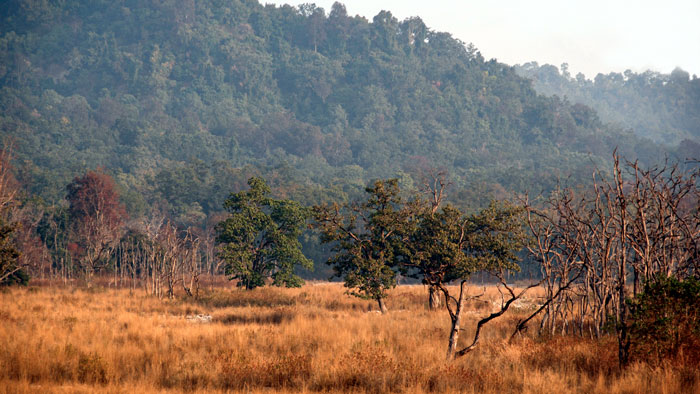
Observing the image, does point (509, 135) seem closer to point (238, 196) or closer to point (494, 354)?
point (238, 196)

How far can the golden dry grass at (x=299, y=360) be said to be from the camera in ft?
36.1

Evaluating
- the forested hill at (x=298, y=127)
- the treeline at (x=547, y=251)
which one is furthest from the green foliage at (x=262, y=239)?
the forested hill at (x=298, y=127)

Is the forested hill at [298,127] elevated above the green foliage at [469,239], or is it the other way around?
the forested hill at [298,127]

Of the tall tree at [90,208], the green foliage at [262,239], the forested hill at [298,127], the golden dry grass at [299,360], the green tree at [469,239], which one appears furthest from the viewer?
the forested hill at [298,127]

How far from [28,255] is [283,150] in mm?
103746

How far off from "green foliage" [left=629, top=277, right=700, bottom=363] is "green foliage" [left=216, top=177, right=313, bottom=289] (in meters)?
23.5

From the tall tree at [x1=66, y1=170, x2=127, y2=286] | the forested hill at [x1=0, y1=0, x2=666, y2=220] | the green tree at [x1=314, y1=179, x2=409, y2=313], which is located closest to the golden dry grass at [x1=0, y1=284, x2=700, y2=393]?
the green tree at [x1=314, y1=179, x2=409, y2=313]

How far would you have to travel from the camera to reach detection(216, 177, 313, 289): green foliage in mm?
32438

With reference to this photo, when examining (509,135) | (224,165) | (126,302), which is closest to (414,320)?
(126,302)

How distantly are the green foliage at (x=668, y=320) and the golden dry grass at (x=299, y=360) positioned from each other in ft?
1.72

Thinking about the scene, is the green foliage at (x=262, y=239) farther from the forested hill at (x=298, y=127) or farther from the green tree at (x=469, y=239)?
the forested hill at (x=298, y=127)

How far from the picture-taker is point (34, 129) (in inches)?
5197

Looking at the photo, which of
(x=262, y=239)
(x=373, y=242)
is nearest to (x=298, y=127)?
(x=262, y=239)

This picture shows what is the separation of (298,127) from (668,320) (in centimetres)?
14447
